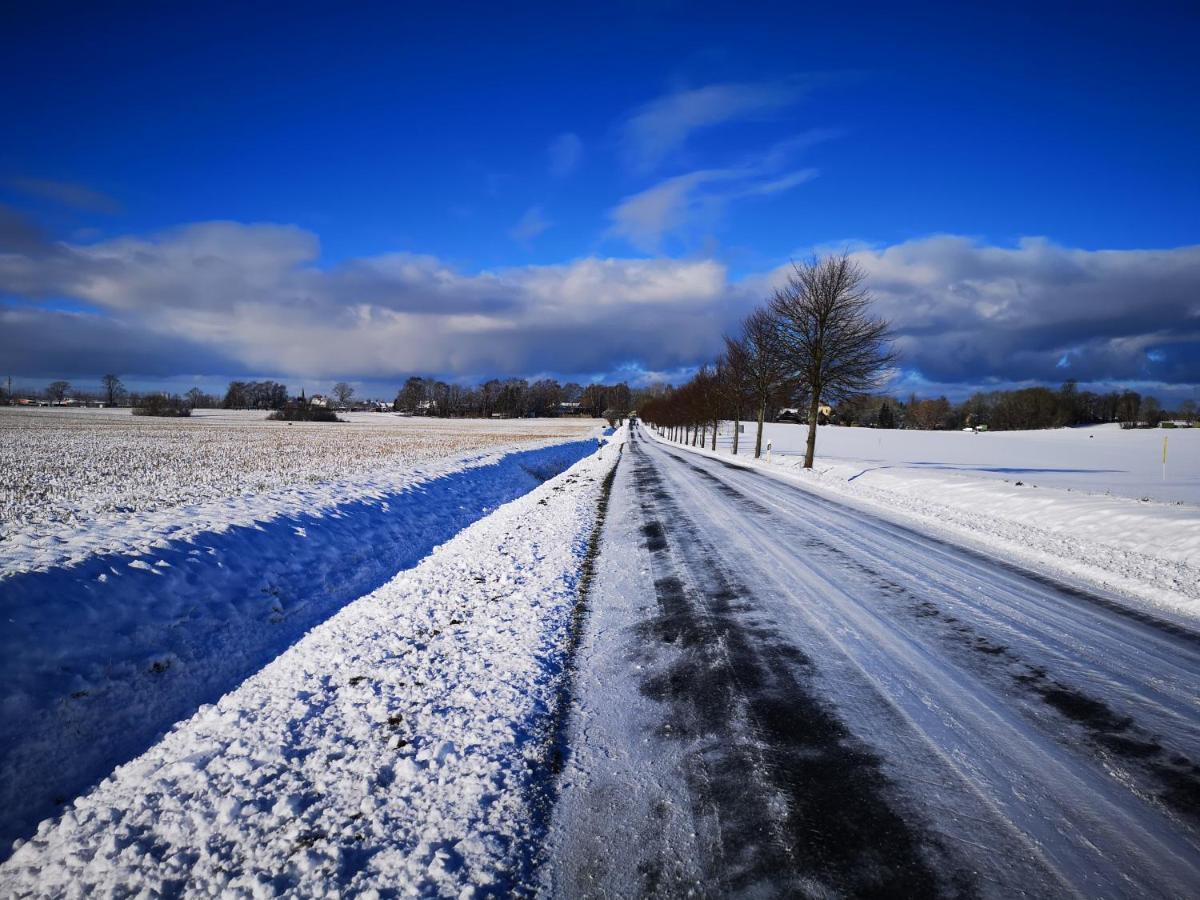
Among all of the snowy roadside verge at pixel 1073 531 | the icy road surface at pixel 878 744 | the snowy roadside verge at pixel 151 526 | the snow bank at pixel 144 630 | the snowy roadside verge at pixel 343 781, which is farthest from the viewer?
the snowy roadside verge at pixel 1073 531

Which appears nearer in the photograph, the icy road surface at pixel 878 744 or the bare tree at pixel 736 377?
the icy road surface at pixel 878 744

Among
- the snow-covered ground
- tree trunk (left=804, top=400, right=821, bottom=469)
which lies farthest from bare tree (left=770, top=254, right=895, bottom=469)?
the snow-covered ground

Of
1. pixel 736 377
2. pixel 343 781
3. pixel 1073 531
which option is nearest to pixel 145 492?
pixel 343 781

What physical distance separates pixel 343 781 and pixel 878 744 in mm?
3345

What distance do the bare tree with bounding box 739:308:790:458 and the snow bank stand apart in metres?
22.3

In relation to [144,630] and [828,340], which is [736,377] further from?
[144,630]

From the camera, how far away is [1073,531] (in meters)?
9.90

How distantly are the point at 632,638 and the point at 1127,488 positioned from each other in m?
23.8

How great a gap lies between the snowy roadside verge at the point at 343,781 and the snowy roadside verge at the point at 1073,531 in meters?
7.11

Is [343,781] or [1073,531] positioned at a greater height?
[1073,531]

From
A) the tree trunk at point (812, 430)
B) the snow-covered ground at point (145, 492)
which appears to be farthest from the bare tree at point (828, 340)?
the snow-covered ground at point (145, 492)

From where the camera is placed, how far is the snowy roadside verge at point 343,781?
2578 mm

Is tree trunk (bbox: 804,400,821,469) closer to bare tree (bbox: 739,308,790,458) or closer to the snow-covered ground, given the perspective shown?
bare tree (bbox: 739,308,790,458)

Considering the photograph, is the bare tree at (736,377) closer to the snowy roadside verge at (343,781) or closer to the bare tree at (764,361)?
the bare tree at (764,361)
